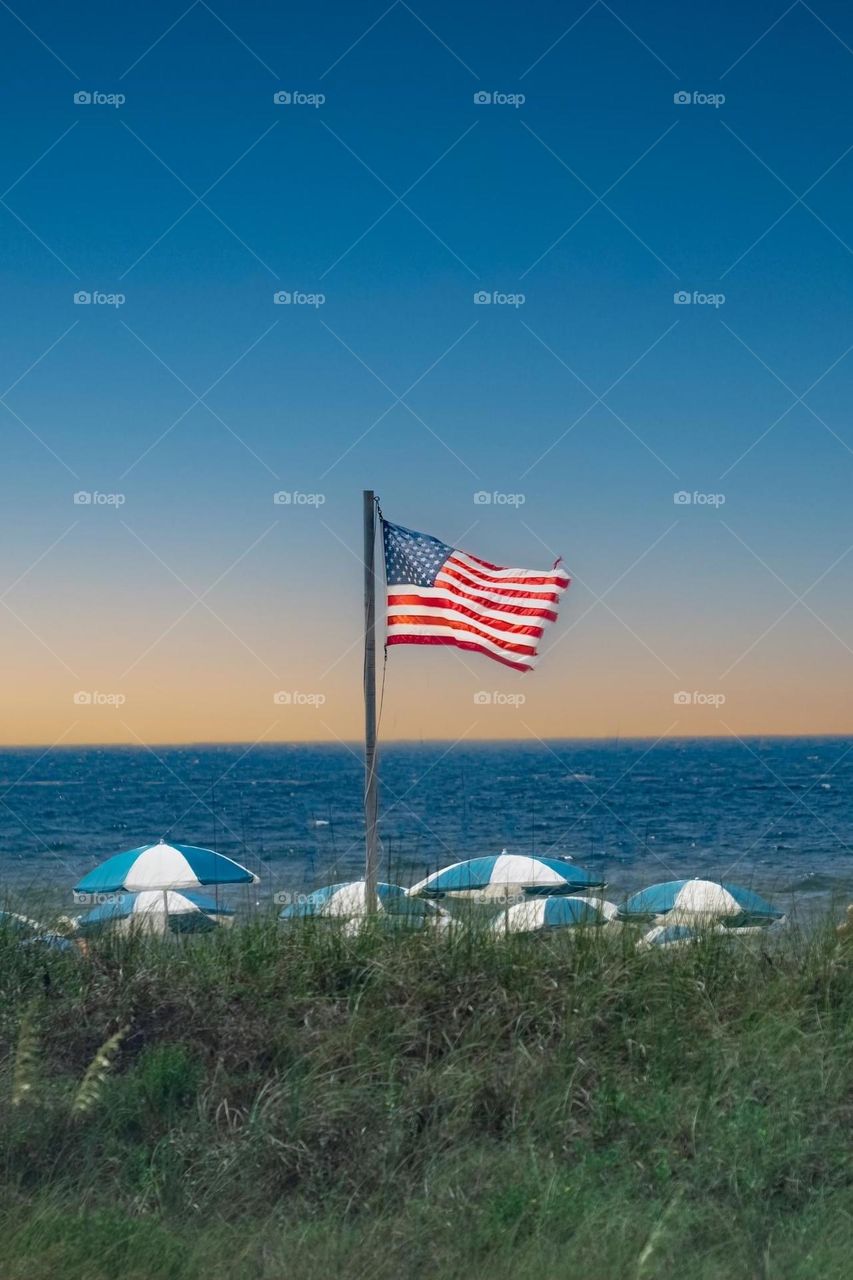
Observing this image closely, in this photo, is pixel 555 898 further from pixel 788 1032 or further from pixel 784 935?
pixel 788 1032

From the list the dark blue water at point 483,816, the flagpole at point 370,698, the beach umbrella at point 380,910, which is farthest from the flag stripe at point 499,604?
the beach umbrella at point 380,910

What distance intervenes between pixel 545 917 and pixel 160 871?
7.82 metres

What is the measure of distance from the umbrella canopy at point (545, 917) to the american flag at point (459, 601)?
215cm

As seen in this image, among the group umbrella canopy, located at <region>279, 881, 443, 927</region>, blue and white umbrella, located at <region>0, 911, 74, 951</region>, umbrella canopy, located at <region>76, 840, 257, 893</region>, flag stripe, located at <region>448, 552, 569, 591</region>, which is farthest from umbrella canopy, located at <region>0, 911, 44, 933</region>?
umbrella canopy, located at <region>76, 840, 257, 893</region>

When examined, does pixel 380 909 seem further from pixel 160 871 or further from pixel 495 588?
pixel 160 871

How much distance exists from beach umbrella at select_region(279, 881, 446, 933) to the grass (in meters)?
0.19

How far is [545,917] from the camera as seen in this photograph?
7766 millimetres

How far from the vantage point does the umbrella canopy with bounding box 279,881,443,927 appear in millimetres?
7020

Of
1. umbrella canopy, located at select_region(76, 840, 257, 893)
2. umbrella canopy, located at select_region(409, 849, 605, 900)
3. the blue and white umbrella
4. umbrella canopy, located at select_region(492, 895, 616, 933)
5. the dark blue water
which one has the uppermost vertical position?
umbrella canopy, located at select_region(492, 895, 616, 933)

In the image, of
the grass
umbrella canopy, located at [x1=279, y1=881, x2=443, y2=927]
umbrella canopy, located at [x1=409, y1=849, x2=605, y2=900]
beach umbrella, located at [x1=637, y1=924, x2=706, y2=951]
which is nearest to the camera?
the grass

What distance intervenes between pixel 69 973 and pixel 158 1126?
159 centimetres

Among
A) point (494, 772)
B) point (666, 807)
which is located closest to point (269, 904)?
point (666, 807)

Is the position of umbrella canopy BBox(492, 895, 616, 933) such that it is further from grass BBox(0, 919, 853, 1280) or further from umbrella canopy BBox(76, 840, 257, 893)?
umbrella canopy BBox(76, 840, 257, 893)

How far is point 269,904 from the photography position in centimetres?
756
